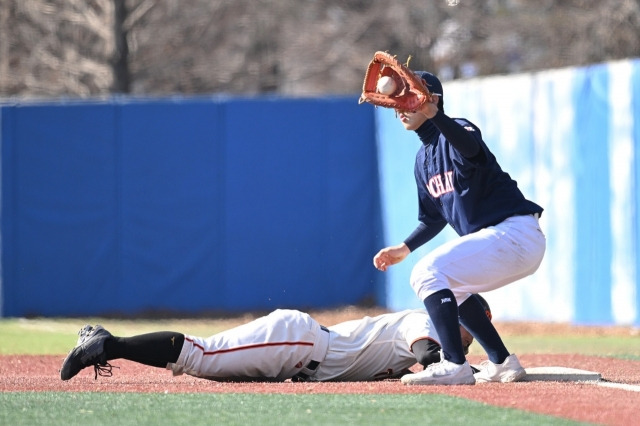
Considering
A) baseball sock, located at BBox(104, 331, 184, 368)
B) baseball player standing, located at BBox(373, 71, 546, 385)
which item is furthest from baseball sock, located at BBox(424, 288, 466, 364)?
baseball sock, located at BBox(104, 331, 184, 368)

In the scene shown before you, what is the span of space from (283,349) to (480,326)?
3.38ft

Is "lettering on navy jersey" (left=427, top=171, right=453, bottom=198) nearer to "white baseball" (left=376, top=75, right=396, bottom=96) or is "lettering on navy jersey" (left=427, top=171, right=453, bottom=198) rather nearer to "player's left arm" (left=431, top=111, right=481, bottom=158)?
"player's left arm" (left=431, top=111, right=481, bottom=158)

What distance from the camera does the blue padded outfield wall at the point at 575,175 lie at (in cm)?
1127

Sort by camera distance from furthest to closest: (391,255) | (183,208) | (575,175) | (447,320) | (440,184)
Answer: (183,208), (575,175), (391,255), (440,184), (447,320)

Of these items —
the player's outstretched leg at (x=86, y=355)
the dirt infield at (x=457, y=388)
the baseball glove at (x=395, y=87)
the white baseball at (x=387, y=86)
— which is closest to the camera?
the dirt infield at (x=457, y=388)

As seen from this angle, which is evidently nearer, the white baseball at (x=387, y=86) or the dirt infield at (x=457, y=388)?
the dirt infield at (x=457, y=388)

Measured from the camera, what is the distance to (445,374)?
5844 millimetres

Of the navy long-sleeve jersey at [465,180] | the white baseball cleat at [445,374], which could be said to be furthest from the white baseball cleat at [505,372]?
the navy long-sleeve jersey at [465,180]

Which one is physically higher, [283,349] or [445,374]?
[283,349]

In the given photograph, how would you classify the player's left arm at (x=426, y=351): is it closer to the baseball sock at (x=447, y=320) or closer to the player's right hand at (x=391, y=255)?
the baseball sock at (x=447, y=320)

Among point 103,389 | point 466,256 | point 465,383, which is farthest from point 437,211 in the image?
point 103,389

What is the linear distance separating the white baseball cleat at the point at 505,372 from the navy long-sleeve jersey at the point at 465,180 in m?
0.71

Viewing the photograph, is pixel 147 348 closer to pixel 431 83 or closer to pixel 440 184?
pixel 440 184

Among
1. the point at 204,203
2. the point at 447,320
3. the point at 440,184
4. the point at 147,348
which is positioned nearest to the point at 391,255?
the point at 440,184
